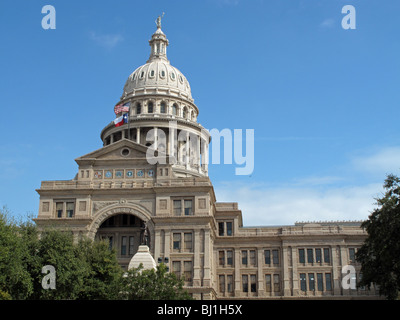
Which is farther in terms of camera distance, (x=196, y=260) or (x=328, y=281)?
(x=328, y=281)

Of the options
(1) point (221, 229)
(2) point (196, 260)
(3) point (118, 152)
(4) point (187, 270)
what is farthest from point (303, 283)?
(3) point (118, 152)

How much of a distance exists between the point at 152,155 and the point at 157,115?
86.1 feet

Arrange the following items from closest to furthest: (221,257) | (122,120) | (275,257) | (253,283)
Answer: (253,283)
(275,257)
(221,257)
(122,120)

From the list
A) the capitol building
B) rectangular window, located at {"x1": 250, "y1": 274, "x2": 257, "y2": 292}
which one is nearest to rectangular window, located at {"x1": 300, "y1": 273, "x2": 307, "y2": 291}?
the capitol building

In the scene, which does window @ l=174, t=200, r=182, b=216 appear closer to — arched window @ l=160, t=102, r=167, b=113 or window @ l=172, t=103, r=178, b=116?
window @ l=172, t=103, r=178, b=116

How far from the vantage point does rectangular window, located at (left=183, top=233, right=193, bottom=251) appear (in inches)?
2844

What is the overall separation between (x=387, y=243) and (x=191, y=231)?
31896 mm

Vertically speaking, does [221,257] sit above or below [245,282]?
above

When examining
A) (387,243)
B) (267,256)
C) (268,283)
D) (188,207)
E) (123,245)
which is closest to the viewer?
(387,243)

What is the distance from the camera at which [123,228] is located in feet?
254

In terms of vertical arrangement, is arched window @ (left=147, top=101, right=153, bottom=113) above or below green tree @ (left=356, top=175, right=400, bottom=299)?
above

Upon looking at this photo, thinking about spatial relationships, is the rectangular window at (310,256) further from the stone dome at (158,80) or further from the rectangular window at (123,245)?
the stone dome at (158,80)

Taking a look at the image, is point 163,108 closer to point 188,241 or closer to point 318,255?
point 188,241
